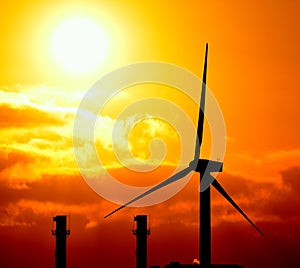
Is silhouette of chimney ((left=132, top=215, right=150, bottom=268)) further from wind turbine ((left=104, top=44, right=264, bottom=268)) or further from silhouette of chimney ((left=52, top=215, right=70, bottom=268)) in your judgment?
wind turbine ((left=104, top=44, right=264, bottom=268))

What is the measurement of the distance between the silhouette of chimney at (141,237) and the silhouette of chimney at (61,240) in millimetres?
13126

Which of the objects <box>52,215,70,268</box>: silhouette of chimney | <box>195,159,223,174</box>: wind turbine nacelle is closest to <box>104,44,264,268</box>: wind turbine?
<box>195,159,223,174</box>: wind turbine nacelle

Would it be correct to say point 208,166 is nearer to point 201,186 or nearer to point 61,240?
point 201,186

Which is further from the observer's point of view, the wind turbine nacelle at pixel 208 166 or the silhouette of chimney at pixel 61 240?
the silhouette of chimney at pixel 61 240

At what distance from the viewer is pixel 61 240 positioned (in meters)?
156

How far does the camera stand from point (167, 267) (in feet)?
524

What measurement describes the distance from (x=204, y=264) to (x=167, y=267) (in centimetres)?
5835

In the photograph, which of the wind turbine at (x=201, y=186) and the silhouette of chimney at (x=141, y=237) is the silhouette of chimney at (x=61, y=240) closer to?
the silhouette of chimney at (x=141, y=237)

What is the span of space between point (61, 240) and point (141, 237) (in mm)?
14911

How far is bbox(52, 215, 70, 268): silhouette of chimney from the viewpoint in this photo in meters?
154

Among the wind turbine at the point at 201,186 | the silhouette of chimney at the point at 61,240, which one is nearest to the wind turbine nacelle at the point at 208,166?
the wind turbine at the point at 201,186

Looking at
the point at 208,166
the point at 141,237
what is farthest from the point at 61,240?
the point at 208,166

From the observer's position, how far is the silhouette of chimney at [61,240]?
15425 cm

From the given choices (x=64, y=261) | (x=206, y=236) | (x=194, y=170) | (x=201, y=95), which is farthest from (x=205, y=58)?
(x=64, y=261)
